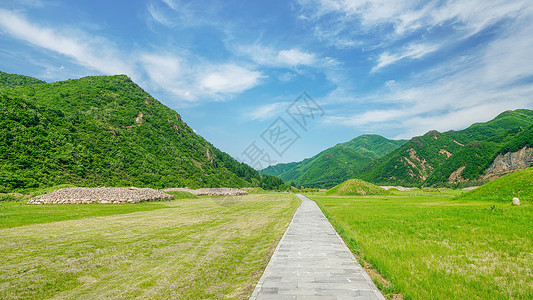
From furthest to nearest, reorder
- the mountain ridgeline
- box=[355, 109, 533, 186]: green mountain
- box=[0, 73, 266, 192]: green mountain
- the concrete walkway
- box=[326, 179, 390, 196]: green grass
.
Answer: box=[355, 109, 533, 186]: green mountain
the mountain ridgeline
box=[326, 179, 390, 196]: green grass
box=[0, 73, 266, 192]: green mountain
the concrete walkway

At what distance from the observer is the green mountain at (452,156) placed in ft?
333

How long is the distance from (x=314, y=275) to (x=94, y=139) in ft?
202

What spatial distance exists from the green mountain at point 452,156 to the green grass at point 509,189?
3330 inches

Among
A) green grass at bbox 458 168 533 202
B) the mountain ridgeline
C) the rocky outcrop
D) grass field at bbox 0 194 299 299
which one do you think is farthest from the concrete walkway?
the rocky outcrop

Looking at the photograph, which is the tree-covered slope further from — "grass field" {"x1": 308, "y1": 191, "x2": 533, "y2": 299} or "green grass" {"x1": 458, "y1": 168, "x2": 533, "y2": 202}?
"green grass" {"x1": 458, "y1": 168, "x2": 533, "y2": 202}

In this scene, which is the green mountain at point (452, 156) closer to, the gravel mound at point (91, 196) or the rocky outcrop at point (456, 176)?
the rocky outcrop at point (456, 176)

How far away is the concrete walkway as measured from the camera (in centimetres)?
485

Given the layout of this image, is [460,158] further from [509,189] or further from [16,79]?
[16,79]

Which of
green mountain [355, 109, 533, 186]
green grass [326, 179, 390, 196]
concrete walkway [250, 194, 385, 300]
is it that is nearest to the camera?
concrete walkway [250, 194, 385, 300]

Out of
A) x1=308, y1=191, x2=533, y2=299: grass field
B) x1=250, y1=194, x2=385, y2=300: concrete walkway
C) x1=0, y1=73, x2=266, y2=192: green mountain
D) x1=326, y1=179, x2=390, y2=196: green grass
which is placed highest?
x1=0, y1=73, x2=266, y2=192: green mountain

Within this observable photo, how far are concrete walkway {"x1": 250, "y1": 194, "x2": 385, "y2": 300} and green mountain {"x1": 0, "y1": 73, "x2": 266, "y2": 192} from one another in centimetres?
3982

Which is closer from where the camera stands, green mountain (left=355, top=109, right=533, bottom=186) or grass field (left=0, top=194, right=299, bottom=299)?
grass field (left=0, top=194, right=299, bottom=299)

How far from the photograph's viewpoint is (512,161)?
87000 millimetres

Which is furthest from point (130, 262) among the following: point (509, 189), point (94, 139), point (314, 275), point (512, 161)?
point (512, 161)
